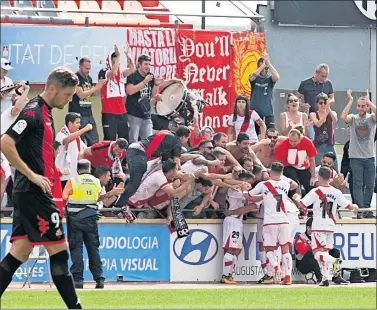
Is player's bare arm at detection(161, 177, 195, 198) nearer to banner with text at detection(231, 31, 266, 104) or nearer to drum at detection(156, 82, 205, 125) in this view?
drum at detection(156, 82, 205, 125)

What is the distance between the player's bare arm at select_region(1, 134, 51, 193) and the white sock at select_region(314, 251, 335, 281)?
9105mm

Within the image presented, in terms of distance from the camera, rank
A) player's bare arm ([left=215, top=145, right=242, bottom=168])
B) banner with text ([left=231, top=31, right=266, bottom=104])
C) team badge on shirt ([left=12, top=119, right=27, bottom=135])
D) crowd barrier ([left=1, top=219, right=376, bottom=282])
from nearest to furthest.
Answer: team badge on shirt ([left=12, top=119, right=27, bottom=135]), crowd barrier ([left=1, top=219, right=376, bottom=282]), player's bare arm ([left=215, top=145, right=242, bottom=168]), banner with text ([left=231, top=31, right=266, bottom=104])

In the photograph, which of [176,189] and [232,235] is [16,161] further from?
[232,235]

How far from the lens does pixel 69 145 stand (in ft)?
61.4

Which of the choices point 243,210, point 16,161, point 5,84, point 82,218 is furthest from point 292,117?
point 16,161

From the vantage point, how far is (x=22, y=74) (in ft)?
66.2

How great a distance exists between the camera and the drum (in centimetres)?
2059

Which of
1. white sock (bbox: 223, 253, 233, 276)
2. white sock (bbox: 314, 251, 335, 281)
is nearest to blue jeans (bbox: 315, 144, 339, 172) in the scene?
white sock (bbox: 314, 251, 335, 281)

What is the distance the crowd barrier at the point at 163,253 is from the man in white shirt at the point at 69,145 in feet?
3.29

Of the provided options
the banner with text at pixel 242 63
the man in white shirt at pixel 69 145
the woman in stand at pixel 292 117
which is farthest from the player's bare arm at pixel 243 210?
the banner with text at pixel 242 63

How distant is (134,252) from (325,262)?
313cm

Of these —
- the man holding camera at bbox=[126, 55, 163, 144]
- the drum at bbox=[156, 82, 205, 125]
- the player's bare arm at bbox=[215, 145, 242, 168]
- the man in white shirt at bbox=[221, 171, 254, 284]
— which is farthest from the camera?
the drum at bbox=[156, 82, 205, 125]

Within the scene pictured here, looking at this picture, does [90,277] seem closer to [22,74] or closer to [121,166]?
[121,166]

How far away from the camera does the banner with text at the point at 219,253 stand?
19.4m
